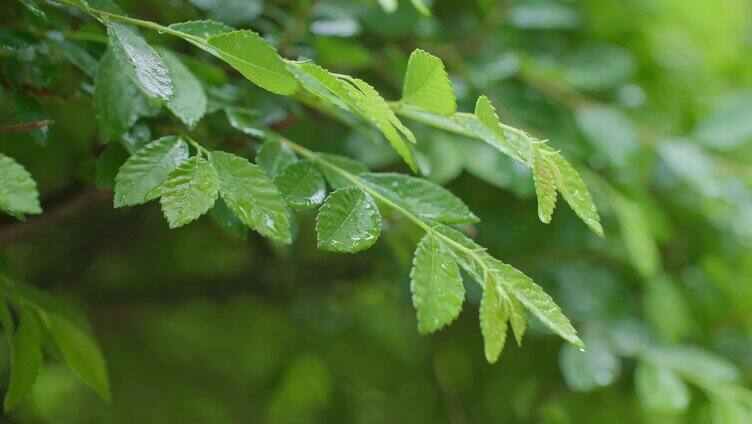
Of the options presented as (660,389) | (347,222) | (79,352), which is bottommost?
(660,389)

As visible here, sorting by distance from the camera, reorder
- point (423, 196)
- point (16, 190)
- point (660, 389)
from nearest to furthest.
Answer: point (16, 190) → point (423, 196) → point (660, 389)

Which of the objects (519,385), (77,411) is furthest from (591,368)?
(77,411)

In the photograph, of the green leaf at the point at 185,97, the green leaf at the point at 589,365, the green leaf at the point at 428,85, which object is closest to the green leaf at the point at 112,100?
the green leaf at the point at 185,97

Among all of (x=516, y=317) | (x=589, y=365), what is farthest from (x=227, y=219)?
(x=589, y=365)

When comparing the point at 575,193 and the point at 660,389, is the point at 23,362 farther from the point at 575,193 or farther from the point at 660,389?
the point at 660,389

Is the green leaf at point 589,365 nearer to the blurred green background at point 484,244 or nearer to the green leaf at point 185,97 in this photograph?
the blurred green background at point 484,244

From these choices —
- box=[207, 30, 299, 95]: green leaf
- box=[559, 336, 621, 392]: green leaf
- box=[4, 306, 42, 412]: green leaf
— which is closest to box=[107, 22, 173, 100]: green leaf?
box=[207, 30, 299, 95]: green leaf
